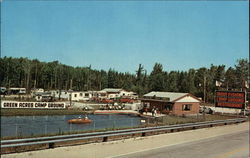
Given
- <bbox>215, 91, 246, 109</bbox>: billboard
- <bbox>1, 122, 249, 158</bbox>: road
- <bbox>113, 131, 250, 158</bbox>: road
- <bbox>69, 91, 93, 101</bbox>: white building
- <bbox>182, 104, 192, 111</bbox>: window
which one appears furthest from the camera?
<bbox>69, 91, 93, 101</bbox>: white building

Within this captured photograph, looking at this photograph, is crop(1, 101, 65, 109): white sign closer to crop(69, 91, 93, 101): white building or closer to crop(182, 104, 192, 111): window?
crop(182, 104, 192, 111): window

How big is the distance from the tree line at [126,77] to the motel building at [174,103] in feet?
24.8

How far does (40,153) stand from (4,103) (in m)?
26.7

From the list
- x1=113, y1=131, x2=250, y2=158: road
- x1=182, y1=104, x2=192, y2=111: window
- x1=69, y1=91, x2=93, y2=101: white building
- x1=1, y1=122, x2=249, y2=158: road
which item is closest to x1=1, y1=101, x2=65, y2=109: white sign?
x1=182, y1=104, x2=192, y2=111: window

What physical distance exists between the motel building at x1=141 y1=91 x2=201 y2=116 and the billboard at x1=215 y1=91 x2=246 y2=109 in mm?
9318

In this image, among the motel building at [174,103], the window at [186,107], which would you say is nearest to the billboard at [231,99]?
the motel building at [174,103]

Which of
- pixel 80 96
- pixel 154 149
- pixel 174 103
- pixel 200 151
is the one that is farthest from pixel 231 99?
pixel 80 96

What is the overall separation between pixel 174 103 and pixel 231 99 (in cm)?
1074

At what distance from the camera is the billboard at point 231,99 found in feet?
103

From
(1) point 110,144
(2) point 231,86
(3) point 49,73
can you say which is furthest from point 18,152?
(3) point 49,73

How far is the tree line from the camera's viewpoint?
57831mm

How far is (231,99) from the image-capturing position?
105 ft

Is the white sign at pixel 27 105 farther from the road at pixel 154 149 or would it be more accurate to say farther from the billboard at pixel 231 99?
the road at pixel 154 149

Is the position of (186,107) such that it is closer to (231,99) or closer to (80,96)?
(231,99)
